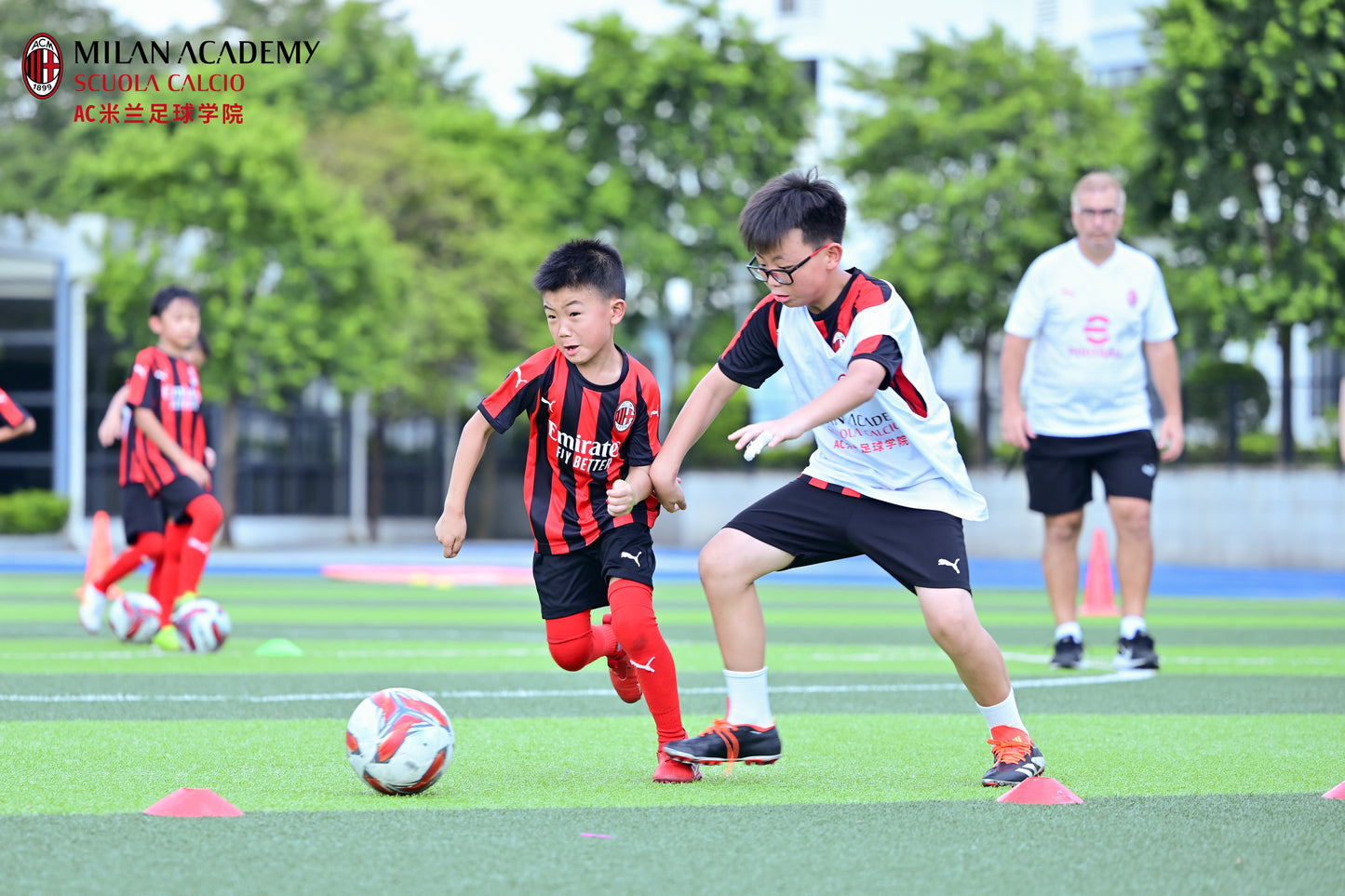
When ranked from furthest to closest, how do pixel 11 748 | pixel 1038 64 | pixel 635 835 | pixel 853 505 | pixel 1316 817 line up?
pixel 1038 64
pixel 11 748
pixel 853 505
pixel 1316 817
pixel 635 835

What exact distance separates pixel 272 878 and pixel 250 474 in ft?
108

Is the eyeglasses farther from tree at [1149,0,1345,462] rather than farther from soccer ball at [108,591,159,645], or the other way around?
tree at [1149,0,1345,462]

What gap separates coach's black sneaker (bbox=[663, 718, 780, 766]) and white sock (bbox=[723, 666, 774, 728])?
0.07 ft

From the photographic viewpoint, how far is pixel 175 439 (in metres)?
8.93

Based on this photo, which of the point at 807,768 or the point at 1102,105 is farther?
the point at 1102,105

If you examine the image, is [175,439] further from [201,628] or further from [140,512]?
[201,628]

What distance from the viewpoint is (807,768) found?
4.83 meters

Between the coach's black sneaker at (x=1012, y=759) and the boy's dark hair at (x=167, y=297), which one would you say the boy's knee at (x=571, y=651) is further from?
the boy's dark hair at (x=167, y=297)

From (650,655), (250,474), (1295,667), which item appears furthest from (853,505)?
(250,474)

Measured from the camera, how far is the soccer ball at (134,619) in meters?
9.22

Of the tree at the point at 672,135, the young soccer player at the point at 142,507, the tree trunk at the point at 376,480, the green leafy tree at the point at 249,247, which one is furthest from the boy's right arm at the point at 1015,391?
the tree trunk at the point at 376,480

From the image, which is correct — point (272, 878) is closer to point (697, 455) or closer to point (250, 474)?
point (697, 455)

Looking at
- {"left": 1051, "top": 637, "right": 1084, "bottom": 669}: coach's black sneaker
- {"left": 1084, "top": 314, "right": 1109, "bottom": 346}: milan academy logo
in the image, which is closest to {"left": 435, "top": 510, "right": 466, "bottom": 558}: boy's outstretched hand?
{"left": 1084, "top": 314, "right": 1109, "bottom": 346}: milan academy logo

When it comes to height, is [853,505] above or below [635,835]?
above
